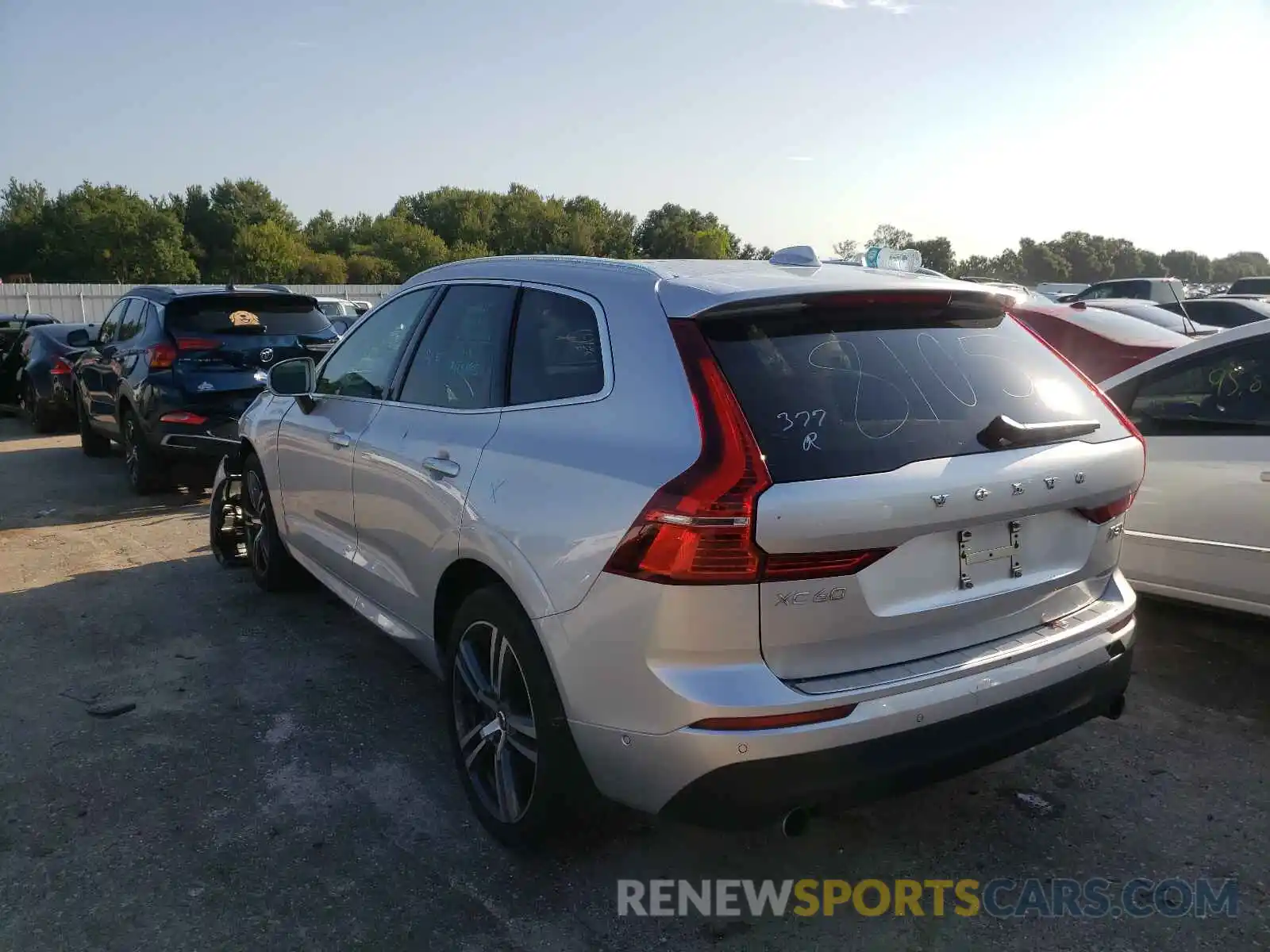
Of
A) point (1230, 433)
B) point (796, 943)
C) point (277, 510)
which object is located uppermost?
point (1230, 433)

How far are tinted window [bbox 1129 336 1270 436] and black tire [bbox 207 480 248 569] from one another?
510cm

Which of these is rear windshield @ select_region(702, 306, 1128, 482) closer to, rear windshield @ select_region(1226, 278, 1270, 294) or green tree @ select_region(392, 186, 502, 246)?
rear windshield @ select_region(1226, 278, 1270, 294)

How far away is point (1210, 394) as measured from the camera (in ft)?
15.3

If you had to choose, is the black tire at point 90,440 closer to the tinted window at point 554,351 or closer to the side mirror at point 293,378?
the side mirror at point 293,378

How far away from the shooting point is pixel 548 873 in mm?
3033

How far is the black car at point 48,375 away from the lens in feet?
43.7

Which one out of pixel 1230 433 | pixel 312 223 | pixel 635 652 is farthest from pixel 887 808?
pixel 312 223

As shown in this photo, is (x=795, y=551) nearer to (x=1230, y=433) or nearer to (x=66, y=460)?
(x=1230, y=433)

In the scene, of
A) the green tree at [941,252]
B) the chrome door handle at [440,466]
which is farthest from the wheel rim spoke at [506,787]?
the green tree at [941,252]

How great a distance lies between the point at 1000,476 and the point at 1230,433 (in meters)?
2.52

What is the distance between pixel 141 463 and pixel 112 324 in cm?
216

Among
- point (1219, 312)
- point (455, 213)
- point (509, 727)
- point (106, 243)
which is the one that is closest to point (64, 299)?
point (106, 243)

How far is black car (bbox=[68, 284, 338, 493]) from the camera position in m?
8.40

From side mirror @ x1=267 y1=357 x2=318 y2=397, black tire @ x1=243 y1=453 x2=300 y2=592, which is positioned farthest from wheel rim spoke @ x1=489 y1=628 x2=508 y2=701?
black tire @ x1=243 y1=453 x2=300 y2=592
